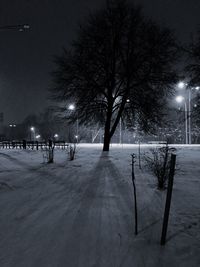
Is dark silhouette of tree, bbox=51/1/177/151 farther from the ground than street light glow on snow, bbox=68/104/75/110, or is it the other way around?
dark silhouette of tree, bbox=51/1/177/151

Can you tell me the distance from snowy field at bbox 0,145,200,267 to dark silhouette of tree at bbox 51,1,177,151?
455 inches

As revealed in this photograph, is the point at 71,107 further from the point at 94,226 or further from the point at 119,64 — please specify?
the point at 94,226

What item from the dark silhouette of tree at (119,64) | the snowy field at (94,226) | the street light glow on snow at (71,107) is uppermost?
the dark silhouette of tree at (119,64)

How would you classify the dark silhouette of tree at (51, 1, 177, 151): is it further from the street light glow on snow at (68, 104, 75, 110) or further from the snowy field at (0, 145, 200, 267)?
the snowy field at (0, 145, 200, 267)

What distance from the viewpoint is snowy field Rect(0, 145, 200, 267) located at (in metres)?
2.77

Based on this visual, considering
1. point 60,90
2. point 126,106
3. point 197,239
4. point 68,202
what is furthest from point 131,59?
point 197,239

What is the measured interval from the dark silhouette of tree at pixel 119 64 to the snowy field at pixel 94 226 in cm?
1155

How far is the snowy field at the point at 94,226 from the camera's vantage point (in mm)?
2768

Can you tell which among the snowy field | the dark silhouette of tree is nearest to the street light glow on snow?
the dark silhouette of tree

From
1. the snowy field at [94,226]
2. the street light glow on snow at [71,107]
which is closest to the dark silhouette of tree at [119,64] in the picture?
the street light glow on snow at [71,107]

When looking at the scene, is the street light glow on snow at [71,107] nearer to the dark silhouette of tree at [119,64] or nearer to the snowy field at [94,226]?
the dark silhouette of tree at [119,64]

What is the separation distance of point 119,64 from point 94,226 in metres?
15.9

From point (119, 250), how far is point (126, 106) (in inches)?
652

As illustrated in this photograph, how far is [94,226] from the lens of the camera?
12.0ft
